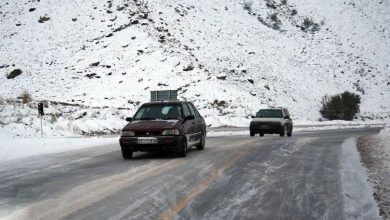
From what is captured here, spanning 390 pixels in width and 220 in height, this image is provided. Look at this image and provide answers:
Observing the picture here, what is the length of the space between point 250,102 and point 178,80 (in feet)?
25.3

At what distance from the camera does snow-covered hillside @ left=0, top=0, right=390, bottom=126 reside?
159 feet

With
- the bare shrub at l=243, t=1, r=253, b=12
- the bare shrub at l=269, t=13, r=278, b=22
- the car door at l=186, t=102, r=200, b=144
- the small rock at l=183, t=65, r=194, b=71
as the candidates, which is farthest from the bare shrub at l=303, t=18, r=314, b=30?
the car door at l=186, t=102, r=200, b=144

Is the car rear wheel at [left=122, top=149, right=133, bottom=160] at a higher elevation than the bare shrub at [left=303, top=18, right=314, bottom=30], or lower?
lower

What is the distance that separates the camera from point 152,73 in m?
49.8

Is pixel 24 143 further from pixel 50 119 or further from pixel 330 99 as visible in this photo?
pixel 330 99

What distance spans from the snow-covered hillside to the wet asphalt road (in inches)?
1109

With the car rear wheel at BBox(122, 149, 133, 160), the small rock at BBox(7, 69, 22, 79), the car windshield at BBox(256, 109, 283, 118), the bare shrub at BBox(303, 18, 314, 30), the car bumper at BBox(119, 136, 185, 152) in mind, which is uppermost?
the bare shrub at BBox(303, 18, 314, 30)

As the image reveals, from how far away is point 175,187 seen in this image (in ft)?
26.3

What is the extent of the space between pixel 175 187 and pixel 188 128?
5.32 m

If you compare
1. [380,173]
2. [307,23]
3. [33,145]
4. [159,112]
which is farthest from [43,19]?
[380,173]

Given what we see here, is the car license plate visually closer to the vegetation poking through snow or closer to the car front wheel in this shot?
the car front wheel

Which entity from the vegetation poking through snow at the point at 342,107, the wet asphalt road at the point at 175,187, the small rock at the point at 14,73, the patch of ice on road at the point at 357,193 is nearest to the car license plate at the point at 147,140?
the wet asphalt road at the point at 175,187

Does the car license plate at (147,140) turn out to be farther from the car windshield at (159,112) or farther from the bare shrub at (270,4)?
the bare shrub at (270,4)

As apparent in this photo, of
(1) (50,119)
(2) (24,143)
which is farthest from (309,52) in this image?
(2) (24,143)
